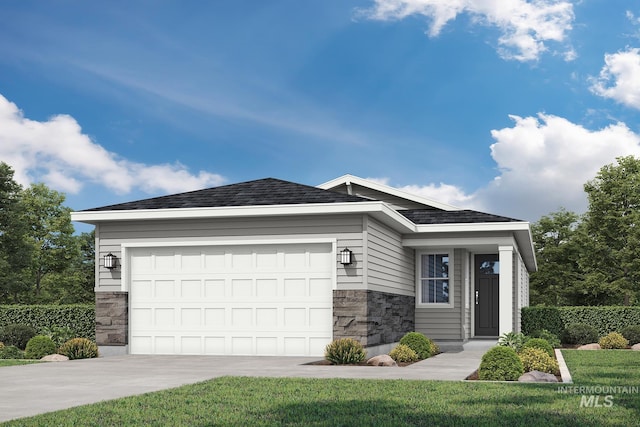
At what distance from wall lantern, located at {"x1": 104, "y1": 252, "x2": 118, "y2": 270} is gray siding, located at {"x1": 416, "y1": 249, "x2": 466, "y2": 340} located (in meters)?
8.75

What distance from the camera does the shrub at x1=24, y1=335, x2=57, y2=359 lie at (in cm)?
1658

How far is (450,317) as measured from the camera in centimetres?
2178

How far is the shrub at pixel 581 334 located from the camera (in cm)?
2348

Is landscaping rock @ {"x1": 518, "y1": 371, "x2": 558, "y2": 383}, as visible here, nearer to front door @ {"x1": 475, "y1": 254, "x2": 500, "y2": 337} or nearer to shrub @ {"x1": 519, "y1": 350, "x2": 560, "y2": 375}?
shrub @ {"x1": 519, "y1": 350, "x2": 560, "y2": 375}

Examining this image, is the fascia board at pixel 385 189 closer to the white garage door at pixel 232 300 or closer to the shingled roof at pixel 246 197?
the shingled roof at pixel 246 197

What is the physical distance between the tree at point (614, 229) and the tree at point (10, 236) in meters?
27.1

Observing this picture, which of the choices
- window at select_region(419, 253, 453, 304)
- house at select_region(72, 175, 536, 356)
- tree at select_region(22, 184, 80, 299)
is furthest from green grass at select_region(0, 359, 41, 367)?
tree at select_region(22, 184, 80, 299)

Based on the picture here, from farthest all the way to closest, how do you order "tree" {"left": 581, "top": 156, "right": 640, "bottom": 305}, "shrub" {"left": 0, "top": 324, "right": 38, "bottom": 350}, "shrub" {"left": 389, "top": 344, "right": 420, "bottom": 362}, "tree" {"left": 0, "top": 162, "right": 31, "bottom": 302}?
"tree" {"left": 581, "top": 156, "right": 640, "bottom": 305} → "tree" {"left": 0, "top": 162, "right": 31, "bottom": 302} → "shrub" {"left": 0, "top": 324, "right": 38, "bottom": 350} → "shrub" {"left": 389, "top": 344, "right": 420, "bottom": 362}

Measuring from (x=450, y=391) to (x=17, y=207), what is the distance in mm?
28834

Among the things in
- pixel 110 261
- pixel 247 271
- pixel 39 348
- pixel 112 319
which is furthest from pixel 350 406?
pixel 110 261

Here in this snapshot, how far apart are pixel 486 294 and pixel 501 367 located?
38.3 ft

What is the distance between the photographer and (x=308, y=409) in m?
8.23

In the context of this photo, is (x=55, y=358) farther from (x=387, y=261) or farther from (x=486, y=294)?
(x=486, y=294)

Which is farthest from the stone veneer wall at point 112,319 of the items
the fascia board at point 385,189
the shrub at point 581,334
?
the shrub at point 581,334
